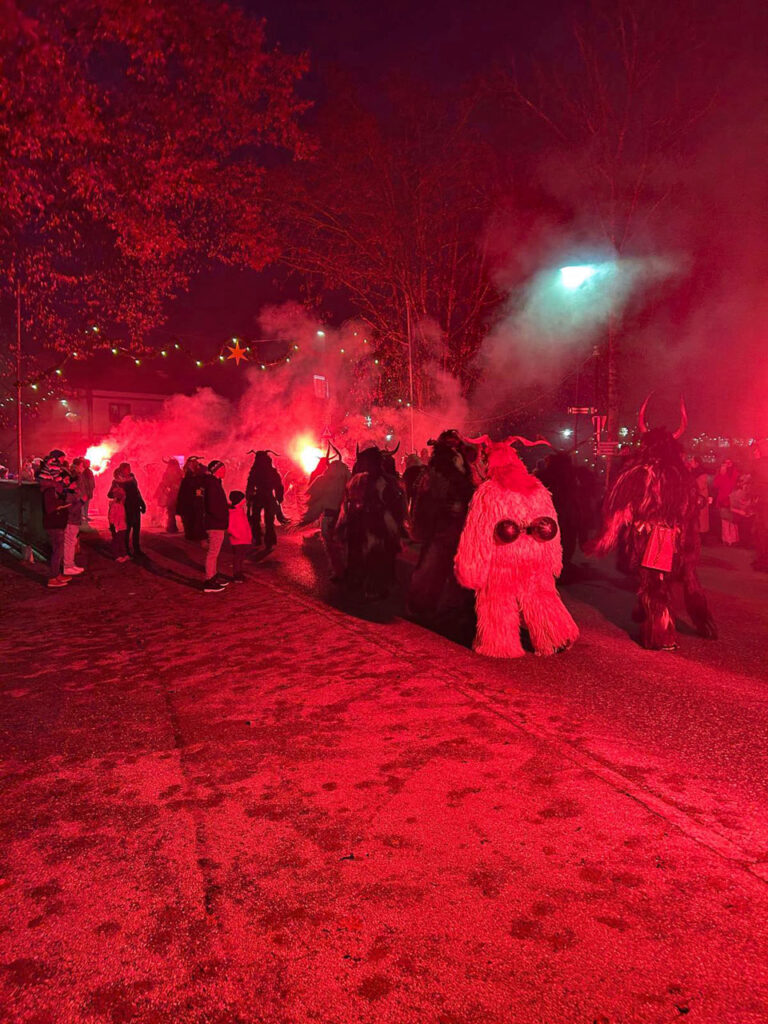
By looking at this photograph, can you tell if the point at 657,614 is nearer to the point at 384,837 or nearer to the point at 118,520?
the point at 384,837

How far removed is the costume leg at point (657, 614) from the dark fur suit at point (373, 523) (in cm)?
293

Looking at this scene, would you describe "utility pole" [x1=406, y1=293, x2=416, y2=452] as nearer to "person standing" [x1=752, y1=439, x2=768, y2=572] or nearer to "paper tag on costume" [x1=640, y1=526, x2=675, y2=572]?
"person standing" [x1=752, y1=439, x2=768, y2=572]

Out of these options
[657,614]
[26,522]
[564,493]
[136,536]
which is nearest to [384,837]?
[657,614]

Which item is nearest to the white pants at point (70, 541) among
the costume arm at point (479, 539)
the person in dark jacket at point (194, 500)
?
the person in dark jacket at point (194, 500)

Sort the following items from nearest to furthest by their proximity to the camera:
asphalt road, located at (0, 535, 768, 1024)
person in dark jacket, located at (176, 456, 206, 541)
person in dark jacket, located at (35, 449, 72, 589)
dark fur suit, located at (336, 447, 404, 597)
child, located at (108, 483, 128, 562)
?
asphalt road, located at (0, 535, 768, 1024)
dark fur suit, located at (336, 447, 404, 597)
person in dark jacket, located at (176, 456, 206, 541)
person in dark jacket, located at (35, 449, 72, 589)
child, located at (108, 483, 128, 562)

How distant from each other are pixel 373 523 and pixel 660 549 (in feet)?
10.7

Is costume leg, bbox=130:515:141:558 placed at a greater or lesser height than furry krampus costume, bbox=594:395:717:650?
lesser

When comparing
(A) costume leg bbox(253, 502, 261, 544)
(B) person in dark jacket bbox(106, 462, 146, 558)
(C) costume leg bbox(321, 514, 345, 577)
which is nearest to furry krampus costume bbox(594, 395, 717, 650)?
(C) costume leg bbox(321, 514, 345, 577)

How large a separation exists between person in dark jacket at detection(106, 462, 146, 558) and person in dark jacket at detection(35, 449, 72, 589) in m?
1.60

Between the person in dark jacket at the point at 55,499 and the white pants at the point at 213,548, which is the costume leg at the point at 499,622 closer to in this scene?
the white pants at the point at 213,548

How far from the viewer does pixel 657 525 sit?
18.4 ft

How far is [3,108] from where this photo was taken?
7043 mm

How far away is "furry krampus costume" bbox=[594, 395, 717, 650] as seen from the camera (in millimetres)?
5598

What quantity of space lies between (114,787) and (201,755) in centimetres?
49
